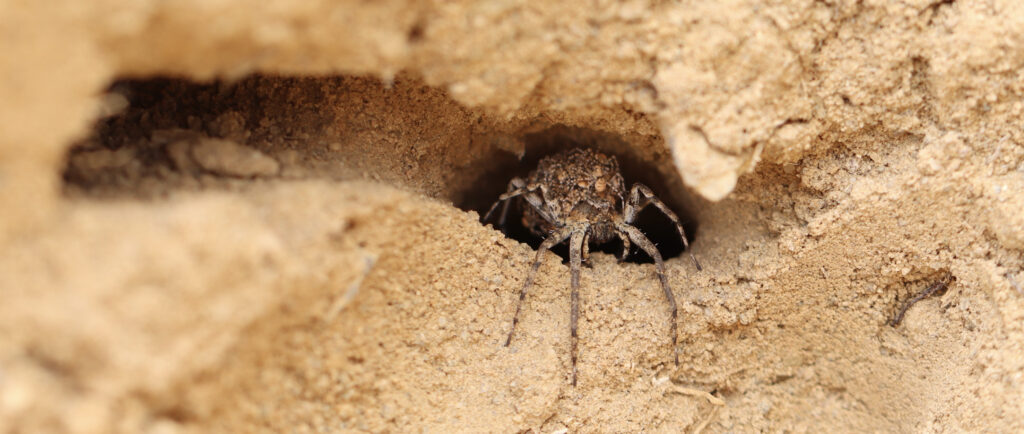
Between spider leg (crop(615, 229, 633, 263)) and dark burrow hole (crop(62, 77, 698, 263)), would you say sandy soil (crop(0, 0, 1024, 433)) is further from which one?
spider leg (crop(615, 229, 633, 263))

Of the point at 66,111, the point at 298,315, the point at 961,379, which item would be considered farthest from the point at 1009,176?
the point at 66,111

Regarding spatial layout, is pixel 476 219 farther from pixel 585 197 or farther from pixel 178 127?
pixel 178 127

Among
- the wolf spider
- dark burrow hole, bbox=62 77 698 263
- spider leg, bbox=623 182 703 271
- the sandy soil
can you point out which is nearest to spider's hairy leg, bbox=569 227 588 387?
the sandy soil

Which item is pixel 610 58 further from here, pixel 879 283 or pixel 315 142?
pixel 879 283

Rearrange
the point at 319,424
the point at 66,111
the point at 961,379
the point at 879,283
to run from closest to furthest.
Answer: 1. the point at 66,111
2. the point at 319,424
3. the point at 961,379
4. the point at 879,283

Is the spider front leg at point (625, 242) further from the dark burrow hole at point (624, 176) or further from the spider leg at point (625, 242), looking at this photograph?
the dark burrow hole at point (624, 176)

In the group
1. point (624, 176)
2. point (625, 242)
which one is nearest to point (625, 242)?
point (625, 242)
